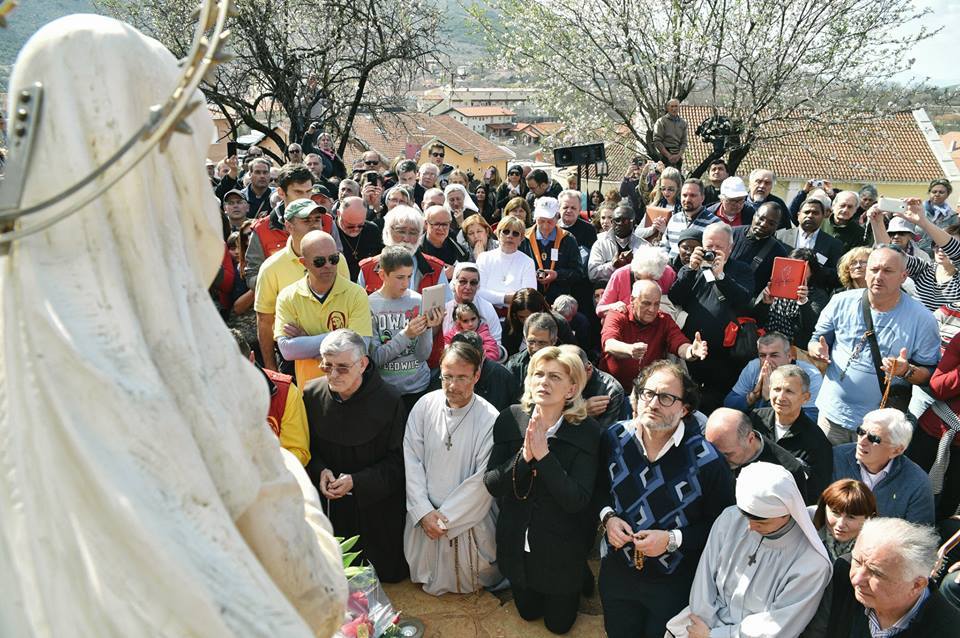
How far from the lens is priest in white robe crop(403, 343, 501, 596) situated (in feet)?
14.6

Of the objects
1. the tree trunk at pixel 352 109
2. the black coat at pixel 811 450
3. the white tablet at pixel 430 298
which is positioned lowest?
the black coat at pixel 811 450

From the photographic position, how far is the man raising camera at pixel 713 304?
18.9ft

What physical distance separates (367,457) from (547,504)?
1136mm

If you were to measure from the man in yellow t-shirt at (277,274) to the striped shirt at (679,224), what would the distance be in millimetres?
3672

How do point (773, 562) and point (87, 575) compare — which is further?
point (773, 562)

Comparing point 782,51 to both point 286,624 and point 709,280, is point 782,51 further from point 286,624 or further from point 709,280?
point 286,624

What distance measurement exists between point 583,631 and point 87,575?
3817 millimetres

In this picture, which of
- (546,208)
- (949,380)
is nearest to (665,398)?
(949,380)

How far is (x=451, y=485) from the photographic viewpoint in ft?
14.9

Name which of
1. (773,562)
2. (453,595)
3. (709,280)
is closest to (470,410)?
(453,595)

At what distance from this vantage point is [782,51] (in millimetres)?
16172

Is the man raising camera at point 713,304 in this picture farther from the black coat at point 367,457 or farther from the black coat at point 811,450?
the black coat at point 367,457

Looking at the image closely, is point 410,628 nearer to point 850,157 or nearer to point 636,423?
point 636,423

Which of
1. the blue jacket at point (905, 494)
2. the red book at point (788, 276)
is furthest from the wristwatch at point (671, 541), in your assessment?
the red book at point (788, 276)
